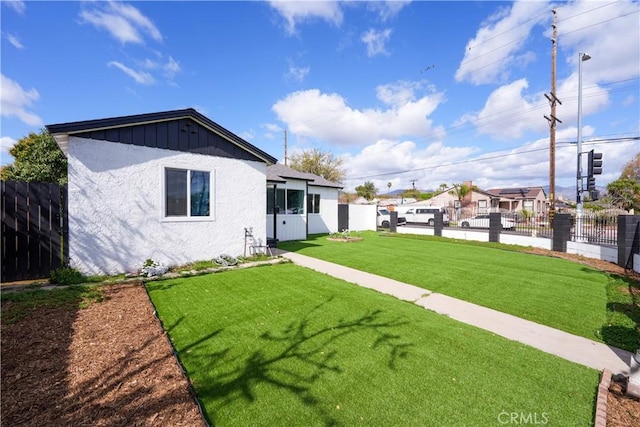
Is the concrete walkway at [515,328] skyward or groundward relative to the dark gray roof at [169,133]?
groundward

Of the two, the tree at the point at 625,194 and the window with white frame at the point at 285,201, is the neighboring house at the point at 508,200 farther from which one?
the window with white frame at the point at 285,201

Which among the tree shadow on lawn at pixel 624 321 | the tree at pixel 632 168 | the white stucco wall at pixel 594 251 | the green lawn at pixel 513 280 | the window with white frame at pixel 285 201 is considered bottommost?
the tree shadow on lawn at pixel 624 321

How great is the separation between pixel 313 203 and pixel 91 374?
1430 cm

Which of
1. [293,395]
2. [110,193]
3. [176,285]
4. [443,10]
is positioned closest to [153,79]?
[110,193]

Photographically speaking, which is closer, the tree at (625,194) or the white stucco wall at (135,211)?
the white stucco wall at (135,211)

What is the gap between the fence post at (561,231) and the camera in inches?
465

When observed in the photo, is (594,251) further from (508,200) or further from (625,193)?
(508,200)

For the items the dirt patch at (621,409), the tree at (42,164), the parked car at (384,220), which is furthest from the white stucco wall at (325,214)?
the tree at (42,164)

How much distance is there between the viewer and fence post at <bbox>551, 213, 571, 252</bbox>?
11805 millimetres

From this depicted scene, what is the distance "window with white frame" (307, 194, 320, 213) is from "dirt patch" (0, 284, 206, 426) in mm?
12419

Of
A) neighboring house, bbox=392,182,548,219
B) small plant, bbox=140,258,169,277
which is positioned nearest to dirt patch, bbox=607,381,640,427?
small plant, bbox=140,258,169,277

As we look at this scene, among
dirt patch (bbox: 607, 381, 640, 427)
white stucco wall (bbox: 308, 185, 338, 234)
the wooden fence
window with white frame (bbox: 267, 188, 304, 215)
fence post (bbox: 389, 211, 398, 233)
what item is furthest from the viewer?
fence post (bbox: 389, 211, 398, 233)

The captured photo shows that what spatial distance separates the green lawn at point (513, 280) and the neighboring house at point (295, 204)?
7.04ft

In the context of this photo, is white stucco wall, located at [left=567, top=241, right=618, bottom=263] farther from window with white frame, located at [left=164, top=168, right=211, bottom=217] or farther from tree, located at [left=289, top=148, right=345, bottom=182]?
tree, located at [left=289, top=148, right=345, bottom=182]
